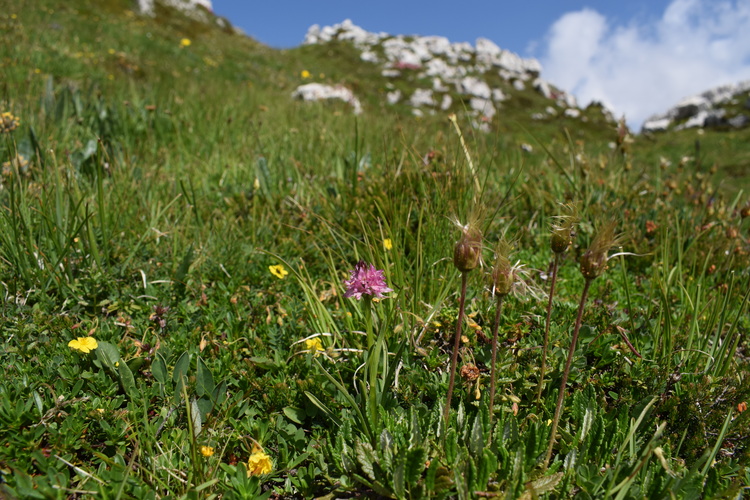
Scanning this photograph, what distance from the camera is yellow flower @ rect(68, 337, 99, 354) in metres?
1.76

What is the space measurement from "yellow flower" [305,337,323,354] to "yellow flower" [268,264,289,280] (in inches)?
19.1

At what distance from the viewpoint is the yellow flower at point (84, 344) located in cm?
176

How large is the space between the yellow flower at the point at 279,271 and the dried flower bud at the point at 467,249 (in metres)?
1.40

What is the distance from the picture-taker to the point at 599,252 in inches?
45.4

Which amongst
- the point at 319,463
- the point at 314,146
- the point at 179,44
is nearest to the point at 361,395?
the point at 319,463

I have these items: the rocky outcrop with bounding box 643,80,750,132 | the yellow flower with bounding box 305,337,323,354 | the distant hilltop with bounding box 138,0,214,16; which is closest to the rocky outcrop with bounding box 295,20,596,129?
the rocky outcrop with bounding box 643,80,750,132

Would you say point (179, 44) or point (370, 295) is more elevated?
point (179, 44)

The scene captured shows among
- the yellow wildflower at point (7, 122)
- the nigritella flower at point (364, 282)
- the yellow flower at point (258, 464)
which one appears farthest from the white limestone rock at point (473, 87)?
the yellow flower at point (258, 464)

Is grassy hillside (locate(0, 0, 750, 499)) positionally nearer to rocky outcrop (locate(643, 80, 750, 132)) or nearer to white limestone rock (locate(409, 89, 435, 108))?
white limestone rock (locate(409, 89, 435, 108))

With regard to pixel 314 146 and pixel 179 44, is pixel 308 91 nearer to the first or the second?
pixel 314 146

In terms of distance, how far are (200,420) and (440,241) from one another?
4.63ft

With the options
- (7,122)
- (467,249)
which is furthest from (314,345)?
(7,122)

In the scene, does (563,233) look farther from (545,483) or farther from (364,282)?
(545,483)

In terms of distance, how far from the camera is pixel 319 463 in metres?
1.56
